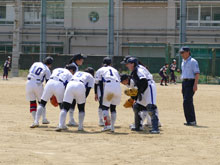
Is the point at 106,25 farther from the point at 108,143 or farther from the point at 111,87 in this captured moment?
the point at 108,143

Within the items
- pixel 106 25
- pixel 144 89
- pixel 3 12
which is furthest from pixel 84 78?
pixel 3 12

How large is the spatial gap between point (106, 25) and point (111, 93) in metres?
40.8

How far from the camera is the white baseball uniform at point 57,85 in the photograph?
43.7 feet

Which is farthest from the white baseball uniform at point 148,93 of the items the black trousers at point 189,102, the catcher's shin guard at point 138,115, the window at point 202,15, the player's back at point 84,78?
the window at point 202,15

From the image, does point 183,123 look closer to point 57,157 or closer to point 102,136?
point 102,136

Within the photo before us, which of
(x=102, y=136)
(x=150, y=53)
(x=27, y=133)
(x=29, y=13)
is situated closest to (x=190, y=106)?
(x=102, y=136)

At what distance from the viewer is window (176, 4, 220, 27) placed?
51.2 metres

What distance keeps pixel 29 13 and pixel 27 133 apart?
44.3 metres

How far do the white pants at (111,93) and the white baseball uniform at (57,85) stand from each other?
1058mm

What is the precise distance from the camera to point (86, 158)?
9.30m

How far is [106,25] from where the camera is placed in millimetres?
53312

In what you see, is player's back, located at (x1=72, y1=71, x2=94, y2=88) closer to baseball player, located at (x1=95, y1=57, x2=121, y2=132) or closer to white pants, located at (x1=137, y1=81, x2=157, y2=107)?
baseball player, located at (x1=95, y1=57, x2=121, y2=132)

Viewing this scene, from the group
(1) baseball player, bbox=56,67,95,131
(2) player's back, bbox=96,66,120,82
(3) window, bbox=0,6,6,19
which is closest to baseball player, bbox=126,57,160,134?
(2) player's back, bbox=96,66,120,82

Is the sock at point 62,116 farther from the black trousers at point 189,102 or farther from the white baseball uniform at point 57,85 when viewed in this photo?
the black trousers at point 189,102
